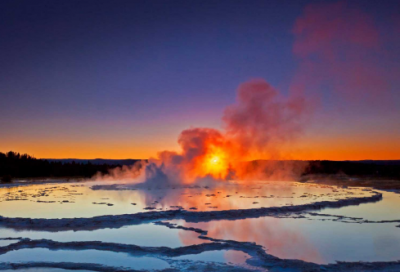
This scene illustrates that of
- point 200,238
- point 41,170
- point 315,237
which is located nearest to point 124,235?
point 200,238

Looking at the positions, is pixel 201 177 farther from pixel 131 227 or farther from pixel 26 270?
pixel 26 270

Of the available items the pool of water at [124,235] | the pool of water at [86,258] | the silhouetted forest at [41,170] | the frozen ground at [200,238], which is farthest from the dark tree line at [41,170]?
the pool of water at [86,258]

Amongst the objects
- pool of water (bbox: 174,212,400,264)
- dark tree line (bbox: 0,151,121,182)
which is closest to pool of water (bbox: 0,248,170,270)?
pool of water (bbox: 174,212,400,264)

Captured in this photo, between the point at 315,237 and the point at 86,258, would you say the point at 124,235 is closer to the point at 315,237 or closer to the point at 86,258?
the point at 86,258

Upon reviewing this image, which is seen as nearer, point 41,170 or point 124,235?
point 124,235

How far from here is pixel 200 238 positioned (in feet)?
30.7

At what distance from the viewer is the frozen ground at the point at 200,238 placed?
7105 mm

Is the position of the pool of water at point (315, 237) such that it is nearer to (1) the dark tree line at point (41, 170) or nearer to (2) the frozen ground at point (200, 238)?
(2) the frozen ground at point (200, 238)

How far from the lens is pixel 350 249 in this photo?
814cm

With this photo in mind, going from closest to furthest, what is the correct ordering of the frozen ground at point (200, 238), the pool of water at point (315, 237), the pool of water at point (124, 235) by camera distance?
the frozen ground at point (200, 238) < the pool of water at point (315, 237) < the pool of water at point (124, 235)

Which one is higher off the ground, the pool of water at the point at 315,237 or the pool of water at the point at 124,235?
the pool of water at the point at 315,237

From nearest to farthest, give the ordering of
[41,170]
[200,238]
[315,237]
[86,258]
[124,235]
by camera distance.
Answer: [86,258] → [200,238] → [315,237] → [124,235] → [41,170]

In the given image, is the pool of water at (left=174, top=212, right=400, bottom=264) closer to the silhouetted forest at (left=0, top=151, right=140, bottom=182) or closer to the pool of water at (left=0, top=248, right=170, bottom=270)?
the pool of water at (left=0, top=248, right=170, bottom=270)

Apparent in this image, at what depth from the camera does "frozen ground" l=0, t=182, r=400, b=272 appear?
7.11 m
